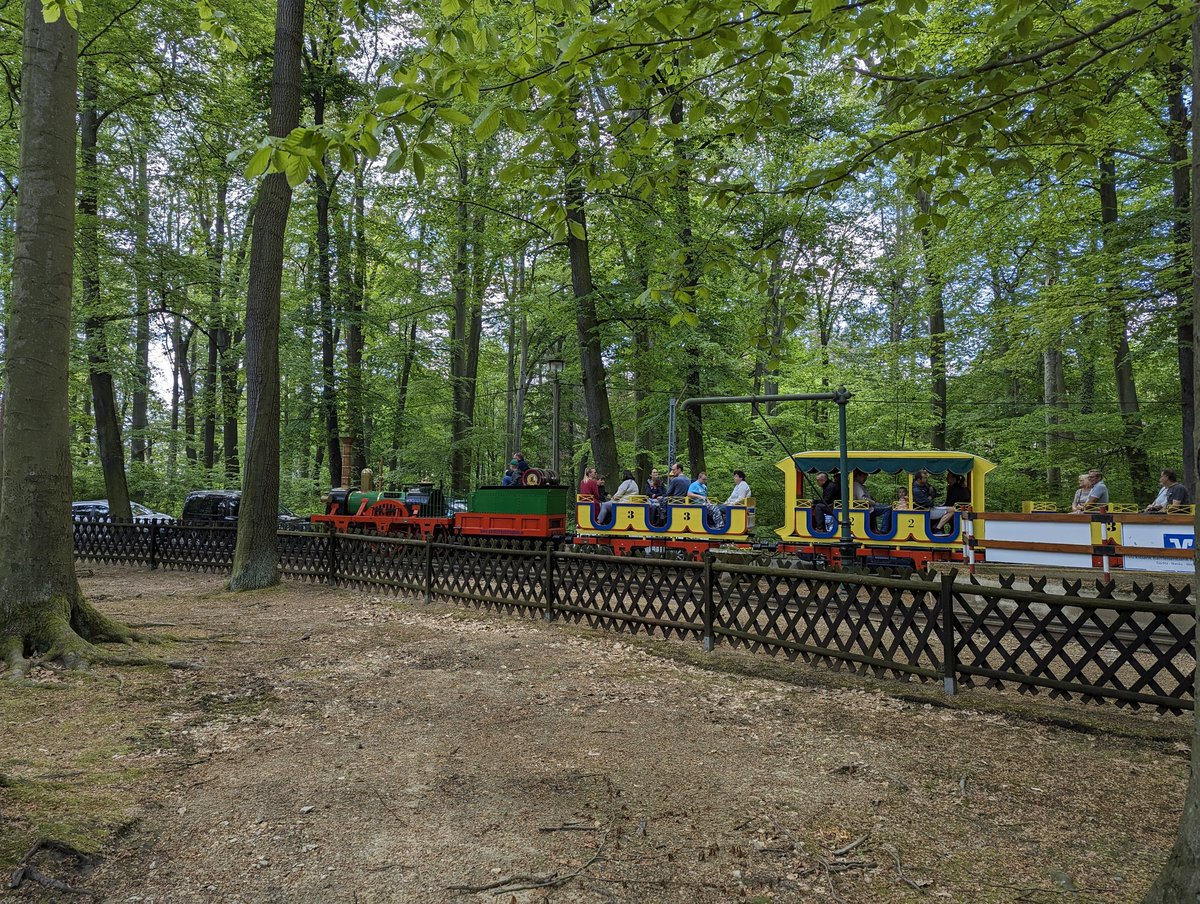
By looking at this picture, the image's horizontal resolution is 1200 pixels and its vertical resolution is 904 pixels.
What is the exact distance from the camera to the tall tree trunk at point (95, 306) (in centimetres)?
1476

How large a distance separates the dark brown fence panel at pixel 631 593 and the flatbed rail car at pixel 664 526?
443 cm

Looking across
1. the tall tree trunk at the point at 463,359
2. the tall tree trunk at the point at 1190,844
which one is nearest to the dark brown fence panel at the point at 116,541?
the tall tree trunk at the point at 463,359

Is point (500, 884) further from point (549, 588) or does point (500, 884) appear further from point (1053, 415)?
point (1053, 415)

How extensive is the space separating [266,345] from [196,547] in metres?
5.99

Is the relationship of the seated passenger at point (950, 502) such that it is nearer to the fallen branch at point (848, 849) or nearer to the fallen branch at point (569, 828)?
the fallen branch at point (848, 849)

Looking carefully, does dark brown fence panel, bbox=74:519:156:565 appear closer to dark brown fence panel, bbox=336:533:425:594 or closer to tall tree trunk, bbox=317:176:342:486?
dark brown fence panel, bbox=336:533:425:594

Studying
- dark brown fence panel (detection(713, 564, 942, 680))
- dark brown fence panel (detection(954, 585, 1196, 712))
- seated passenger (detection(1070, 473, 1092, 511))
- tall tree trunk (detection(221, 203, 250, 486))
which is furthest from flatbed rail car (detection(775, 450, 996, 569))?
tall tree trunk (detection(221, 203, 250, 486))

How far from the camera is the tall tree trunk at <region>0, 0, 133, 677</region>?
5777 millimetres

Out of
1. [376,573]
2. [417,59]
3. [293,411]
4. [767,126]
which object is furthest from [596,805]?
[293,411]

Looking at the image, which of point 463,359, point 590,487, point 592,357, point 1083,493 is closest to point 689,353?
point 592,357

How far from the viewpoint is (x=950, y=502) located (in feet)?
41.0

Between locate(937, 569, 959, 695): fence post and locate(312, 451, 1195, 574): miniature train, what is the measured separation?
527 centimetres

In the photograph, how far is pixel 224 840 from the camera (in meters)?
3.28

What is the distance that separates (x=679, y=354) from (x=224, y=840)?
15.0 metres
